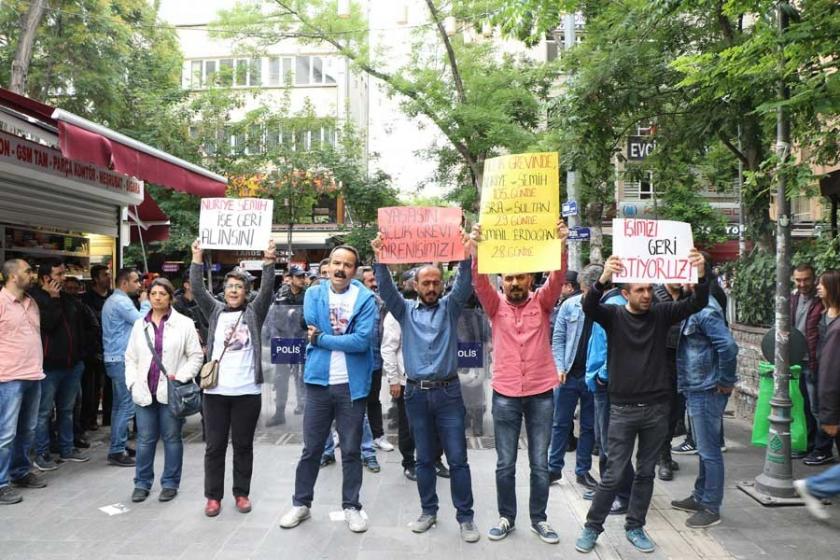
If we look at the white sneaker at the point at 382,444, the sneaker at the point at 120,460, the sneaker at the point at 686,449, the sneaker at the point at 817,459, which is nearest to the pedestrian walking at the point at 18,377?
the sneaker at the point at 120,460

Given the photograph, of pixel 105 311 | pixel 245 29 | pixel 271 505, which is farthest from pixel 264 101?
pixel 271 505

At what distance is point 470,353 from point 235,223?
310cm

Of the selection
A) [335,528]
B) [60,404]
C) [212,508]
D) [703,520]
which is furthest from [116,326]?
[703,520]

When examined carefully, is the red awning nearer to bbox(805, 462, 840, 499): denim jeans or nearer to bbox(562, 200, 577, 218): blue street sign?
bbox(562, 200, 577, 218): blue street sign

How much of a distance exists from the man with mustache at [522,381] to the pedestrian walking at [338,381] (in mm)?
968

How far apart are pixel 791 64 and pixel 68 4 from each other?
52.5ft

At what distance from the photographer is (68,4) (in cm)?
1566

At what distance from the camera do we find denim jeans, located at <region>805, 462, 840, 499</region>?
12.4ft

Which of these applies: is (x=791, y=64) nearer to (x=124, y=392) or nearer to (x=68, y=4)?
(x=124, y=392)

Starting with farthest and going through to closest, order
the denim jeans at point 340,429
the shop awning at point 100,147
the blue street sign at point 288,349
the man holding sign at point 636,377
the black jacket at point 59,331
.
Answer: the blue street sign at point 288,349, the black jacket at point 59,331, the shop awning at point 100,147, the denim jeans at point 340,429, the man holding sign at point 636,377

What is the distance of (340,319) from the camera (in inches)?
197

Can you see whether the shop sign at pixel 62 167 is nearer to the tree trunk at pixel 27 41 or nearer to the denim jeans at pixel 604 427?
the tree trunk at pixel 27 41

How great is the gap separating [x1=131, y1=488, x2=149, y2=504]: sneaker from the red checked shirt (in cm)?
312

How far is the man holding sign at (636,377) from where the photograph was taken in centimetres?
445
